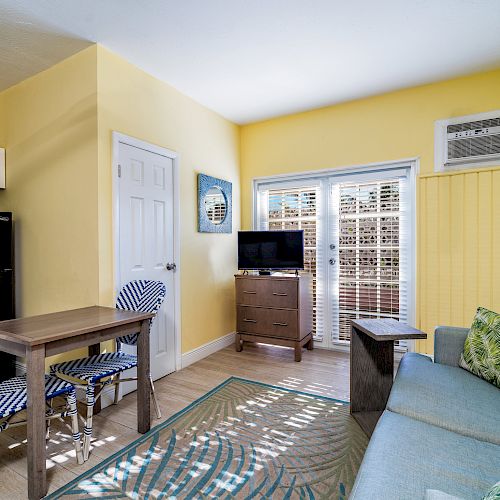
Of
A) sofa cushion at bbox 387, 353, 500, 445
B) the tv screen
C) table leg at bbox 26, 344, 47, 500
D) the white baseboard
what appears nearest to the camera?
Answer: sofa cushion at bbox 387, 353, 500, 445

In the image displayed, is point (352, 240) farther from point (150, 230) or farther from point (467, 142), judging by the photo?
point (150, 230)

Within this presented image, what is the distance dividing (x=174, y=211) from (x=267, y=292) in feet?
4.41

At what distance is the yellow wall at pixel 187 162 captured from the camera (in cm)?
260

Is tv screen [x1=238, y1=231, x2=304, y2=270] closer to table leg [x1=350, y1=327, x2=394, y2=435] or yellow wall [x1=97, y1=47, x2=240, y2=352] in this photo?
yellow wall [x1=97, y1=47, x2=240, y2=352]

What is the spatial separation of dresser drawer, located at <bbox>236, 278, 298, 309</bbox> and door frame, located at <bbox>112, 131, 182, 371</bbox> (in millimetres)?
795

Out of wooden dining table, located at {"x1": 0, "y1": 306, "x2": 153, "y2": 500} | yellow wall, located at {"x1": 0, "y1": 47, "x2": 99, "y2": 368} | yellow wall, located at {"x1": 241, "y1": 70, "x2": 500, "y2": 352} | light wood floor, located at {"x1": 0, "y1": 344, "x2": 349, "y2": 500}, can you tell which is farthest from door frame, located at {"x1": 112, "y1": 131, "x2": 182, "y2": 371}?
yellow wall, located at {"x1": 241, "y1": 70, "x2": 500, "y2": 352}

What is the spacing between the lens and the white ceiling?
218 cm

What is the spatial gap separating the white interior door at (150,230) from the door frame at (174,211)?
0.03m

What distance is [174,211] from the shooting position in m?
3.29

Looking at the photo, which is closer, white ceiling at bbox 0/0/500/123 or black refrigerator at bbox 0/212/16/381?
white ceiling at bbox 0/0/500/123

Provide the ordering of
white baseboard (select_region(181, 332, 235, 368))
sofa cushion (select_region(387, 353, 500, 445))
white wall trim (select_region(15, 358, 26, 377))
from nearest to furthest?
1. sofa cushion (select_region(387, 353, 500, 445))
2. white wall trim (select_region(15, 358, 26, 377))
3. white baseboard (select_region(181, 332, 235, 368))

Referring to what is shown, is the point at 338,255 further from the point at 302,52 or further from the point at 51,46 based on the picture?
the point at 51,46

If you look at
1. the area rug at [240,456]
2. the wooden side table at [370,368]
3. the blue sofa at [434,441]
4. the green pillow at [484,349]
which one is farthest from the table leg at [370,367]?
the green pillow at [484,349]

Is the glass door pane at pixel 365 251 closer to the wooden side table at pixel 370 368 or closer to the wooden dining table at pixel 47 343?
the wooden side table at pixel 370 368
